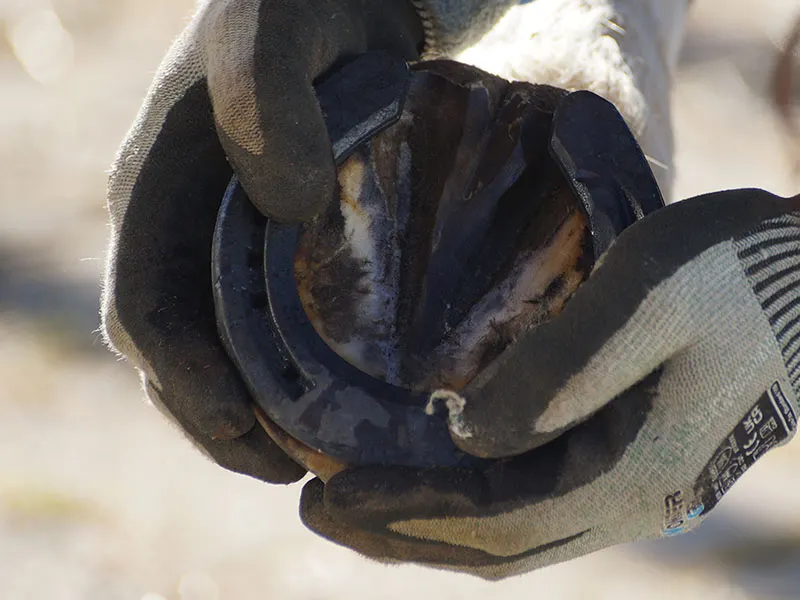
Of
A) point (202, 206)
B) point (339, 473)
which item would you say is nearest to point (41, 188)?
point (202, 206)

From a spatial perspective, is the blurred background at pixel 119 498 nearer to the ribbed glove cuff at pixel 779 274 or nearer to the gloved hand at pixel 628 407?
the gloved hand at pixel 628 407

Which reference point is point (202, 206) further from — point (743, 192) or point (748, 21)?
point (748, 21)

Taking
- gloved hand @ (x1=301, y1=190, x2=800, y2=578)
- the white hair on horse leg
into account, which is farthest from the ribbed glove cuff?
the white hair on horse leg

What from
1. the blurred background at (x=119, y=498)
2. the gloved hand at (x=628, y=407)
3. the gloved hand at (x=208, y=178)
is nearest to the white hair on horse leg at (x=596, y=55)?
the gloved hand at (x=208, y=178)

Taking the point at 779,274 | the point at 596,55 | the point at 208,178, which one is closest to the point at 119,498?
the point at 208,178

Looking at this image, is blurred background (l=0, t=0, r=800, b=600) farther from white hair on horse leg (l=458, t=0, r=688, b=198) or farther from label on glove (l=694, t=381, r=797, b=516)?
label on glove (l=694, t=381, r=797, b=516)
